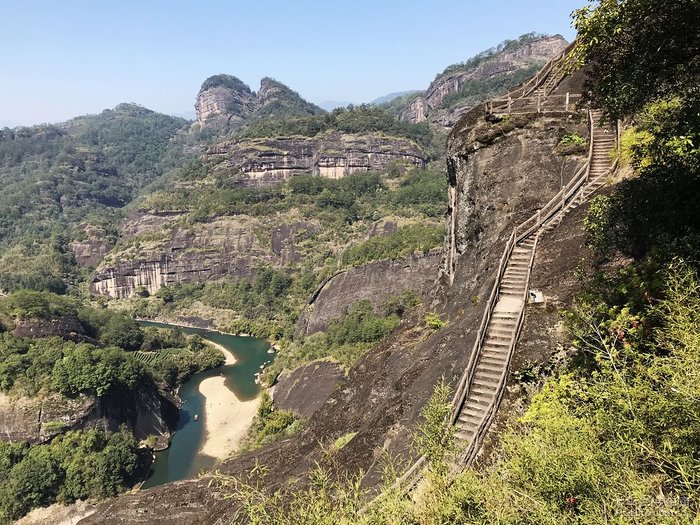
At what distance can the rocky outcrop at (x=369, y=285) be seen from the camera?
65.5 m

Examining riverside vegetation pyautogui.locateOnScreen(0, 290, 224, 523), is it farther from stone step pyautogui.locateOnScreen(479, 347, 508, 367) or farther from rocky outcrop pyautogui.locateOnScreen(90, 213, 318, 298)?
rocky outcrop pyautogui.locateOnScreen(90, 213, 318, 298)

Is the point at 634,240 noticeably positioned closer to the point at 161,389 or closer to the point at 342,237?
the point at 161,389

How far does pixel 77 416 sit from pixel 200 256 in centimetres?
7769

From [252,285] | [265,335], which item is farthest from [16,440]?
[252,285]

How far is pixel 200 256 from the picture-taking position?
119812 millimetres

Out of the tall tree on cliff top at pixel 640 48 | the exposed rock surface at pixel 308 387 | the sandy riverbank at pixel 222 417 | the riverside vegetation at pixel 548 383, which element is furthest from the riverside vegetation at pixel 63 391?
the tall tree on cliff top at pixel 640 48

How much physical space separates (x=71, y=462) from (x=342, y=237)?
82565 mm

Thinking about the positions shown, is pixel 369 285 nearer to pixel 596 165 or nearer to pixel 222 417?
pixel 222 417

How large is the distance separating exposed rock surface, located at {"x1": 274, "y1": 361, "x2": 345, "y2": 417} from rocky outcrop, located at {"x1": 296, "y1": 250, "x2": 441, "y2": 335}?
58.5ft

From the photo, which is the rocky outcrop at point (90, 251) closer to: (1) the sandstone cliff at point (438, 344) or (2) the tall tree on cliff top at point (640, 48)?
(1) the sandstone cliff at point (438, 344)

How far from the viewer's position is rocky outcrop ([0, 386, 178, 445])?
43.3 meters

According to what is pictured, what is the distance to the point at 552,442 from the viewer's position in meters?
7.38

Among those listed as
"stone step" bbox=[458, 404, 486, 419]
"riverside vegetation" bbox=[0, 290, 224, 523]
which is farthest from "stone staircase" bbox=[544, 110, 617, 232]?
"riverside vegetation" bbox=[0, 290, 224, 523]

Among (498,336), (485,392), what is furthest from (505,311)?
(485,392)
